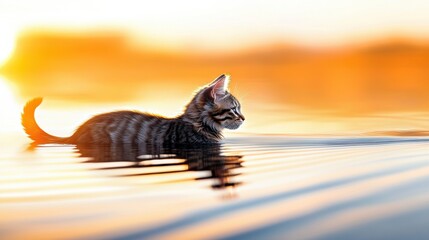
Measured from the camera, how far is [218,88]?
7.64 metres

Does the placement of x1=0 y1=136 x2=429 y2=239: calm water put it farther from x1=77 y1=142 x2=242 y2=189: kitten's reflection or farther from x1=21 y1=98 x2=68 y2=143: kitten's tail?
x1=21 y1=98 x2=68 y2=143: kitten's tail

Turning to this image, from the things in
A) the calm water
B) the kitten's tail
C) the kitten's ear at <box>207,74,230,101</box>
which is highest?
the kitten's ear at <box>207,74,230,101</box>

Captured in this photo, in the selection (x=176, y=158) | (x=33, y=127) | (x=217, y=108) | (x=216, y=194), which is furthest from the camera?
(x=217, y=108)

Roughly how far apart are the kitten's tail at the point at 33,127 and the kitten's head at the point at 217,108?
1.53m

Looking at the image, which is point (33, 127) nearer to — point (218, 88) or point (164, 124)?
point (164, 124)

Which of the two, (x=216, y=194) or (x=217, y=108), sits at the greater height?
(x=217, y=108)

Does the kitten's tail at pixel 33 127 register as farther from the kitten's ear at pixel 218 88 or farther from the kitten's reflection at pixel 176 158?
the kitten's ear at pixel 218 88

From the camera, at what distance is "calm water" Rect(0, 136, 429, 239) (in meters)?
2.73

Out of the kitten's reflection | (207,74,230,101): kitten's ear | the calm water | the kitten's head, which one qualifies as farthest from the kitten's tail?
(207,74,230,101): kitten's ear

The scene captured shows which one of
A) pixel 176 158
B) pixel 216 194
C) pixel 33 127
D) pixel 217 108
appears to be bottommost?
pixel 216 194

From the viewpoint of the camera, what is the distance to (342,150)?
239 inches

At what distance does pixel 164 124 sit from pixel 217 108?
66 centimetres

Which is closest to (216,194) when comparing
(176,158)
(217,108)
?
(176,158)

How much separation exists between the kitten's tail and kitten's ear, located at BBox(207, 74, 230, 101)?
1.69m
